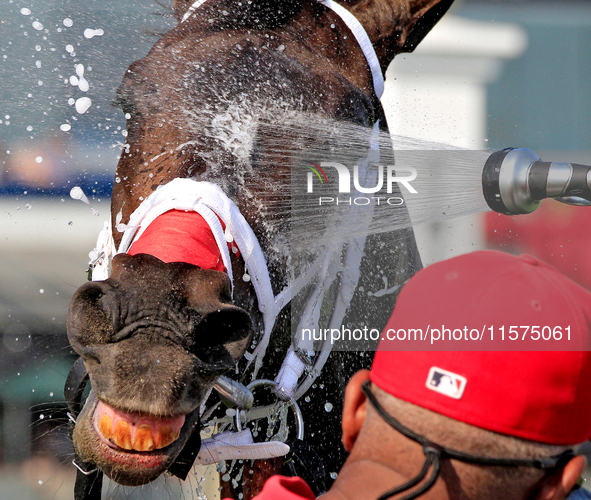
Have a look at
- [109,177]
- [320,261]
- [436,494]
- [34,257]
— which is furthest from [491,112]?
[436,494]

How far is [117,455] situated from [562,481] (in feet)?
1.94

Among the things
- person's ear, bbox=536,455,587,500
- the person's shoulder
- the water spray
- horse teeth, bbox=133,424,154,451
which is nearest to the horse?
horse teeth, bbox=133,424,154,451

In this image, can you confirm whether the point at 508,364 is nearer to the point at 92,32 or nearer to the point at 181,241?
the point at 181,241

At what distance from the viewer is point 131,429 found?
83cm

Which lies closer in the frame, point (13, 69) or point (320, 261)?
point (320, 261)

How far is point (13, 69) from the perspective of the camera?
10.9ft

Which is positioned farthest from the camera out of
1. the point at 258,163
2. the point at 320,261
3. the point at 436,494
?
the point at 320,261

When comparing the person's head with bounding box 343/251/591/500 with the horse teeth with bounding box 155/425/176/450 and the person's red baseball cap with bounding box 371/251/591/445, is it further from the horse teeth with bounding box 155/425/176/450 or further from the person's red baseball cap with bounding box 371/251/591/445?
the horse teeth with bounding box 155/425/176/450

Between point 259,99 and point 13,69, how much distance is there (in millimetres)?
2665

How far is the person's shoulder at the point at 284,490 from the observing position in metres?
0.56

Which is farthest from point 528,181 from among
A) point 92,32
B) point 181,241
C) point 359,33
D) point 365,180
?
point 92,32

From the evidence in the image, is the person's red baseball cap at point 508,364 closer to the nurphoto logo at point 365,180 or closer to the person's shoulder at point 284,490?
the person's shoulder at point 284,490

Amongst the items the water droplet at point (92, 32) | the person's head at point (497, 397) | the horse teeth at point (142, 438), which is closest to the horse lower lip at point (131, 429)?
Answer: the horse teeth at point (142, 438)

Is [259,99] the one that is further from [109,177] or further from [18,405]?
[18,405]
